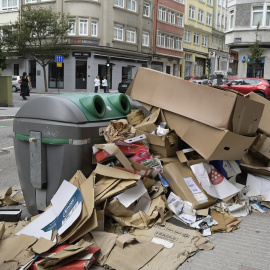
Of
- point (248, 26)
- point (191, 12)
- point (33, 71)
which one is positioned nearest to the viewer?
point (248, 26)

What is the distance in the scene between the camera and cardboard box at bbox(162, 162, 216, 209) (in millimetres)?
4102

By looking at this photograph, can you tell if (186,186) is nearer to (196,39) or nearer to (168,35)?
(168,35)

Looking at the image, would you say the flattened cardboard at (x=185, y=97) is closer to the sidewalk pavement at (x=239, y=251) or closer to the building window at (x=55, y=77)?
the sidewalk pavement at (x=239, y=251)

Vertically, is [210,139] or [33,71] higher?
[33,71]

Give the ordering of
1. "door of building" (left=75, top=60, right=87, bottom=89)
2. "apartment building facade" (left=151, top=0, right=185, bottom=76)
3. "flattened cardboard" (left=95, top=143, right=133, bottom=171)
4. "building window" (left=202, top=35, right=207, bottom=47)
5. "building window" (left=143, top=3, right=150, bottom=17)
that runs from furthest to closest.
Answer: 1. "building window" (left=202, top=35, right=207, bottom=47)
2. "apartment building facade" (left=151, top=0, right=185, bottom=76)
3. "building window" (left=143, top=3, right=150, bottom=17)
4. "door of building" (left=75, top=60, right=87, bottom=89)
5. "flattened cardboard" (left=95, top=143, right=133, bottom=171)

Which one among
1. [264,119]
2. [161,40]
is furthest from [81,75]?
[264,119]

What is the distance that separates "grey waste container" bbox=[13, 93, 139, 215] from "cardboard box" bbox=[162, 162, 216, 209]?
0.88m

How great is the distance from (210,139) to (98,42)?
32660 mm

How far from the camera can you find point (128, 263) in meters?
3.04

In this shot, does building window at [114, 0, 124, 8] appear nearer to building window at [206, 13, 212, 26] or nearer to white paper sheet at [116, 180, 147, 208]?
building window at [206, 13, 212, 26]

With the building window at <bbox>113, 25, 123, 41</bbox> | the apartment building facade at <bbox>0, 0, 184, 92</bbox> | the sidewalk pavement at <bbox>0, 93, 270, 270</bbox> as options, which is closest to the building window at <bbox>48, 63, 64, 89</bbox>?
the apartment building facade at <bbox>0, 0, 184, 92</bbox>

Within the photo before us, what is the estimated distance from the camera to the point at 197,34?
5412 cm

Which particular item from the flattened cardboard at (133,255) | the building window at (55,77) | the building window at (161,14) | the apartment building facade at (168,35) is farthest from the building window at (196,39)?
the flattened cardboard at (133,255)

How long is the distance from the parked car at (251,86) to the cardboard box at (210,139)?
64.7ft
